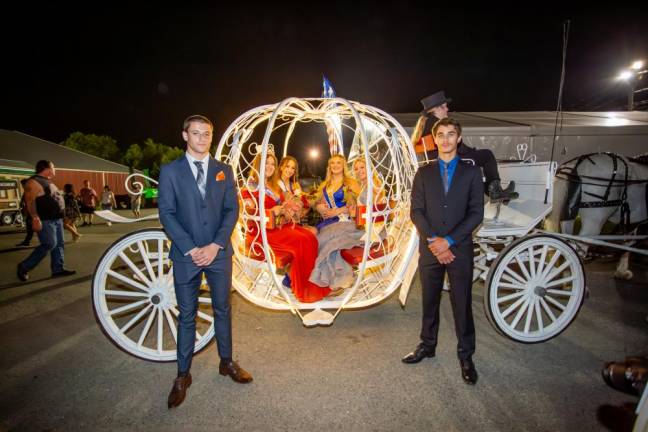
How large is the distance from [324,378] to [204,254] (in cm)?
133

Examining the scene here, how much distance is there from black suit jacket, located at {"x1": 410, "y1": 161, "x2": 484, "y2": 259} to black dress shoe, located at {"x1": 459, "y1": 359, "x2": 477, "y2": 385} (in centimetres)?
85

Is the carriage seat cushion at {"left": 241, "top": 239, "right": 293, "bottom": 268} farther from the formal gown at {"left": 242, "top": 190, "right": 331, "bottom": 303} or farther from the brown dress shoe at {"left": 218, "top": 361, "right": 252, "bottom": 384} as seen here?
the brown dress shoe at {"left": 218, "top": 361, "right": 252, "bottom": 384}

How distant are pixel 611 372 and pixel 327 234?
2558 millimetres

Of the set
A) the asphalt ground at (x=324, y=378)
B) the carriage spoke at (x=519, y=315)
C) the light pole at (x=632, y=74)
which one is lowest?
the asphalt ground at (x=324, y=378)

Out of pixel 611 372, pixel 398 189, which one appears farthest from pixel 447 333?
pixel 611 372

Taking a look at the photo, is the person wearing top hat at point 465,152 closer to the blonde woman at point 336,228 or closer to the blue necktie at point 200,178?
the blonde woman at point 336,228

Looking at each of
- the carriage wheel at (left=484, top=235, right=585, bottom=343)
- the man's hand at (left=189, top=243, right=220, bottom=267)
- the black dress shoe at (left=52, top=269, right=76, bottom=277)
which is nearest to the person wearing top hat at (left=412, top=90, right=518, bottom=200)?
the carriage wheel at (left=484, top=235, right=585, bottom=343)

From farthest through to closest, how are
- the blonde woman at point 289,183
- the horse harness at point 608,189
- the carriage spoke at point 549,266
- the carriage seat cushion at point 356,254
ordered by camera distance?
the horse harness at point 608,189, the blonde woman at point 289,183, the carriage seat cushion at point 356,254, the carriage spoke at point 549,266

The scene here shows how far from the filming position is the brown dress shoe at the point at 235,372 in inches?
102

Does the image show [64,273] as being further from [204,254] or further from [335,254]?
[335,254]

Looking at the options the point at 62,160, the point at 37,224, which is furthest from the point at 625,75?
the point at 62,160

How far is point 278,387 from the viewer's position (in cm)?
255

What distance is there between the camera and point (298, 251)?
10.9ft

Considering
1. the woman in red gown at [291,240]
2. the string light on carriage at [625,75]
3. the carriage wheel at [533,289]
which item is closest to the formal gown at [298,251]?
the woman in red gown at [291,240]
